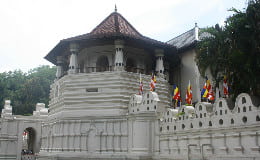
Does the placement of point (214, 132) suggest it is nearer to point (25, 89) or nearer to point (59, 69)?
point (59, 69)

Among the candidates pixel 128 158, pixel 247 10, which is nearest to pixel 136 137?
pixel 128 158

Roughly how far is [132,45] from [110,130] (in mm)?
7600

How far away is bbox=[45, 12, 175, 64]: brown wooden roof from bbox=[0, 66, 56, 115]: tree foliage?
28.4 m

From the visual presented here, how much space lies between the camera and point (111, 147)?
22.6 metres

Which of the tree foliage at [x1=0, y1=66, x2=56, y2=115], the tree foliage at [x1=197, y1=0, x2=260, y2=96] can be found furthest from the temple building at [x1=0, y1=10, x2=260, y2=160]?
the tree foliage at [x1=0, y1=66, x2=56, y2=115]

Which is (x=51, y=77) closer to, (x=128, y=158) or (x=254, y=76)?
(x=128, y=158)

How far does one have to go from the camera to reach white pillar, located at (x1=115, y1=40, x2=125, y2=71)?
24.0m

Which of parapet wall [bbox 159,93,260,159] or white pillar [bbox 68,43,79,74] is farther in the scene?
white pillar [bbox 68,43,79,74]

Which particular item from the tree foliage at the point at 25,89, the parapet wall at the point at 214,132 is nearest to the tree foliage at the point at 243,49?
the parapet wall at the point at 214,132

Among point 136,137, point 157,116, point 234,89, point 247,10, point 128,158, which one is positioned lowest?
point 128,158

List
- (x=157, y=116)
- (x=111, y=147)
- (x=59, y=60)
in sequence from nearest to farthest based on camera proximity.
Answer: (x=157, y=116), (x=111, y=147), (x=59, y=60)

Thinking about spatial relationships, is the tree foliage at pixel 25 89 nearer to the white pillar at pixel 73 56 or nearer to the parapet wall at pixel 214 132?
the white pillar at pixel 73 56

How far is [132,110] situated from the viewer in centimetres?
2253

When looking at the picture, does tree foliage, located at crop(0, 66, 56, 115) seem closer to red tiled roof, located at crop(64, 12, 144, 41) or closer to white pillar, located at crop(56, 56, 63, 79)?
white pillar, located at crop(56, 56, 63, 79)
